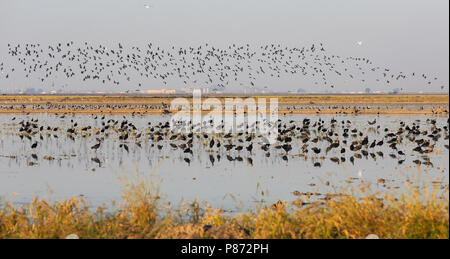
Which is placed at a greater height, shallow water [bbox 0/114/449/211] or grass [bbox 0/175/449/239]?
grass [bbox 0/175/449/239]

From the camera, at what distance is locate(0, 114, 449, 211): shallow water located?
20.5 metres

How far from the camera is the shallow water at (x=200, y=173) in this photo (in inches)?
806

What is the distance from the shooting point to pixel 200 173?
2616 cm

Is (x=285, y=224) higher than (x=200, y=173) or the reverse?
higher

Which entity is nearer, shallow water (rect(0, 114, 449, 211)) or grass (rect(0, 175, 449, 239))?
grass (rect(0, 175, 449, 239))

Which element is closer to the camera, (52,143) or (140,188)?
(140,188)

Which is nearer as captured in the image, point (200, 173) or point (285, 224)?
point (285, 224)

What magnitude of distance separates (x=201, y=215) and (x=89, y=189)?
25.2 ft

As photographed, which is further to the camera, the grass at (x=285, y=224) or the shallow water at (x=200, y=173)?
the shallow water at (x=200, y=173)

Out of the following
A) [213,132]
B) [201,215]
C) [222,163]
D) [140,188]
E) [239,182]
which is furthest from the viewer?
[213,132]

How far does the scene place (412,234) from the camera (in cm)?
1094

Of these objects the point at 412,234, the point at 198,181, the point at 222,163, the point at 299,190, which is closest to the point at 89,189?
the point at 198,181
